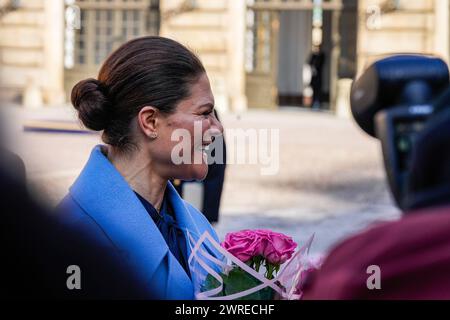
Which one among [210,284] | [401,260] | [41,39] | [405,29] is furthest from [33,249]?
[41,39]

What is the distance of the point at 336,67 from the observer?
23.5 m

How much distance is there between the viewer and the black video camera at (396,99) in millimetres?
1200

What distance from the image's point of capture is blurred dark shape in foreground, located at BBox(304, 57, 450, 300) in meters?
0.81

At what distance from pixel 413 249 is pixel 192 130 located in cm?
89

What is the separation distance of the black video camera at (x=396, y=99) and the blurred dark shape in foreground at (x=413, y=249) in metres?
0.28

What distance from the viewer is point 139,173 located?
1754mm

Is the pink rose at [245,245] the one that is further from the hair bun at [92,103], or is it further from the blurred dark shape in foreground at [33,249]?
the blurred dark shape in foreground at [33,249]

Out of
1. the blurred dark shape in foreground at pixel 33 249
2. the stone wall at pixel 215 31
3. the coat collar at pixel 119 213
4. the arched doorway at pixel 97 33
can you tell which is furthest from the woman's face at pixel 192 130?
the arched doorway at pixel 97 33

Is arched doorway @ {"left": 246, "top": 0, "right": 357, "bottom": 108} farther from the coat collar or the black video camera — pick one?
the black video camera

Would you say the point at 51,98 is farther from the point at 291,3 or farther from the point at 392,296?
the point at 392,296

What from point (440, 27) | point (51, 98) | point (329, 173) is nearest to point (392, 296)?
point (329, 173)

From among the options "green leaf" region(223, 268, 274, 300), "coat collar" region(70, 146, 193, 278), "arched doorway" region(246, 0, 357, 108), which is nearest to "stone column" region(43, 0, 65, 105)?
"arched doorway" region(246, 0, 357, 108)

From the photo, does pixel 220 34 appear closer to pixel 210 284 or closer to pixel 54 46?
pixel 54 46

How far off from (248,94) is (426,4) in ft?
14.7
